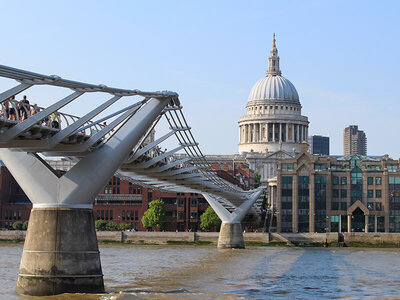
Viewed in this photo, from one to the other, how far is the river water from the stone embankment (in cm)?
2283

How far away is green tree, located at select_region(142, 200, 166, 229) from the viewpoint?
327 feet

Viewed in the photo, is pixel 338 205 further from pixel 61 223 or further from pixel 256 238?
pixel 61 223

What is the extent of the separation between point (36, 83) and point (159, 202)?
77.4 m

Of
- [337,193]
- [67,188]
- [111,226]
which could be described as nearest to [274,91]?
[337,193]

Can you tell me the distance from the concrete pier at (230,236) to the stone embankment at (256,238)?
868 cm

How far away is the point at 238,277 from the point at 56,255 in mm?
16327

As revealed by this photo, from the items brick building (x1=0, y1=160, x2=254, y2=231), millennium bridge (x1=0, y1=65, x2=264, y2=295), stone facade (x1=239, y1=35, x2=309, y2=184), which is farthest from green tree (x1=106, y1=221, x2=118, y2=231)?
stone facade (x1=239, y1=35, x2=309, y2=184)

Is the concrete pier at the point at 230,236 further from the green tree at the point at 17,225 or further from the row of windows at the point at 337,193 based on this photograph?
the green tree at the point at 17,225

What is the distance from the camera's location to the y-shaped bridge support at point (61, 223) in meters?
30.1

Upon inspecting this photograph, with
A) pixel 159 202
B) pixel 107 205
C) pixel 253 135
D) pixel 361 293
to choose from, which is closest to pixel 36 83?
pixel 361 293

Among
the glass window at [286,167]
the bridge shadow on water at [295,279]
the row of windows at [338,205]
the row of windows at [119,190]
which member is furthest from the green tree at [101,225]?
the bridge shadow on water at [295,279]

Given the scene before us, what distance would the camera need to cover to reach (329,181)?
101938 millimetres

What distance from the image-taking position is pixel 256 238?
9112 cm

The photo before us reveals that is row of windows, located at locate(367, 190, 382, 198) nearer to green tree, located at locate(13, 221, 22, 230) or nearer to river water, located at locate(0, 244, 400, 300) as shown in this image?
river water, located at locate(0, 244, 400, 300)
